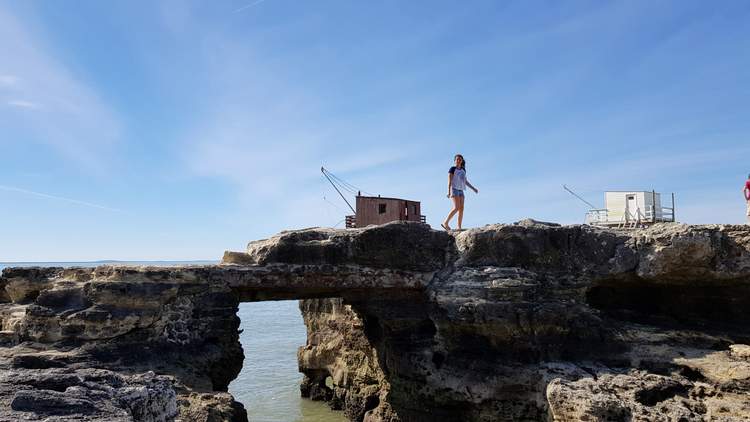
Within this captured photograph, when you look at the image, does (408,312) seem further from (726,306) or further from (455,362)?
(726,306)

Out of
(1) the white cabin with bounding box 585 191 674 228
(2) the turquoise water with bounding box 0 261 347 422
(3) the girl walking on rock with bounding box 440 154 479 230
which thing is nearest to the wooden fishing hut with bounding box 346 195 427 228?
(3) the girl walking on rock with bounding box 440 154 479 230

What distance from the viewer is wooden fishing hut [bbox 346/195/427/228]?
13344 millimetres

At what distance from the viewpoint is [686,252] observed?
31.2ft

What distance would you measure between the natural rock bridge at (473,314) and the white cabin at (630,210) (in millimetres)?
9231

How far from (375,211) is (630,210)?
36.2ft

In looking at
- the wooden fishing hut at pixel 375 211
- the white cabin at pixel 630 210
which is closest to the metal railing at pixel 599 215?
the white cabin at pixel 630 210

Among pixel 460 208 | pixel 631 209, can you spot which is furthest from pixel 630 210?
pixel 460 208

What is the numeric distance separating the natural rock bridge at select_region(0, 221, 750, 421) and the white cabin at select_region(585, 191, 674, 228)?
923cm

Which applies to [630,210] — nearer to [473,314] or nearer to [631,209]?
[631,209]

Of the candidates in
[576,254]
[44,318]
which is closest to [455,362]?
[576,254]

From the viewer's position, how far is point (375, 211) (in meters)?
13.5

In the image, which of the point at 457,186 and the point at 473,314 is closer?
the point at 473,314

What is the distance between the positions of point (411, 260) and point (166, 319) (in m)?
4.40

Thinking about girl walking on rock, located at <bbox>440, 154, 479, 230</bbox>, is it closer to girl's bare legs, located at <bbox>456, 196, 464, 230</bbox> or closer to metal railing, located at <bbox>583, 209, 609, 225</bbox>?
girl's bare legs, located at <bbox>456, 196, 464, 230</bbox>
